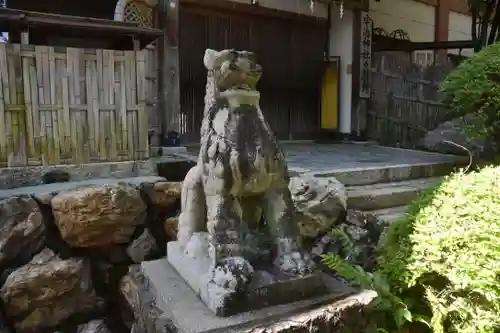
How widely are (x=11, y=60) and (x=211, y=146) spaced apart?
12.5 feet

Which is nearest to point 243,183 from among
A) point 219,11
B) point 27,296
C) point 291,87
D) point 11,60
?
point 27,296

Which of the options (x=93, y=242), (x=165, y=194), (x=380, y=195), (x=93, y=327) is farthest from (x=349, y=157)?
(x=93, y=327)

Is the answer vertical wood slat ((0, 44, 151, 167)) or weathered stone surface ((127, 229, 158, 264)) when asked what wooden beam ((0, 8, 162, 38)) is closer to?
vertical wood slat ((0, 44, 151, 167))

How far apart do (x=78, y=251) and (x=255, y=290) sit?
3.62m

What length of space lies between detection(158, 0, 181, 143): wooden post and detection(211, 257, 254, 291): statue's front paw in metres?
6.24

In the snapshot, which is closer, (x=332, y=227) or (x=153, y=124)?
(x=332, y=227)

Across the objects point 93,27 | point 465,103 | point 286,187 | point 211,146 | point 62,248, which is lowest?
point 62,248

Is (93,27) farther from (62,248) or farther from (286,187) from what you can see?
(286,187)

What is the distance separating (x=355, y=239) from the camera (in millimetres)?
4668

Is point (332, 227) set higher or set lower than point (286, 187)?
lower

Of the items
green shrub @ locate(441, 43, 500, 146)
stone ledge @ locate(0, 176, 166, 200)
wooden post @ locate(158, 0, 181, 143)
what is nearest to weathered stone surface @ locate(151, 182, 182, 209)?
stone ledge @ locate(0, 176, 166, 200)

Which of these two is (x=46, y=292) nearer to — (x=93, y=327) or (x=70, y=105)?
(x=93, y=327)

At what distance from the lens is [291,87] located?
10820 millimetres

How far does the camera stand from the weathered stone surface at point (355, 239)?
4477 millimetres
